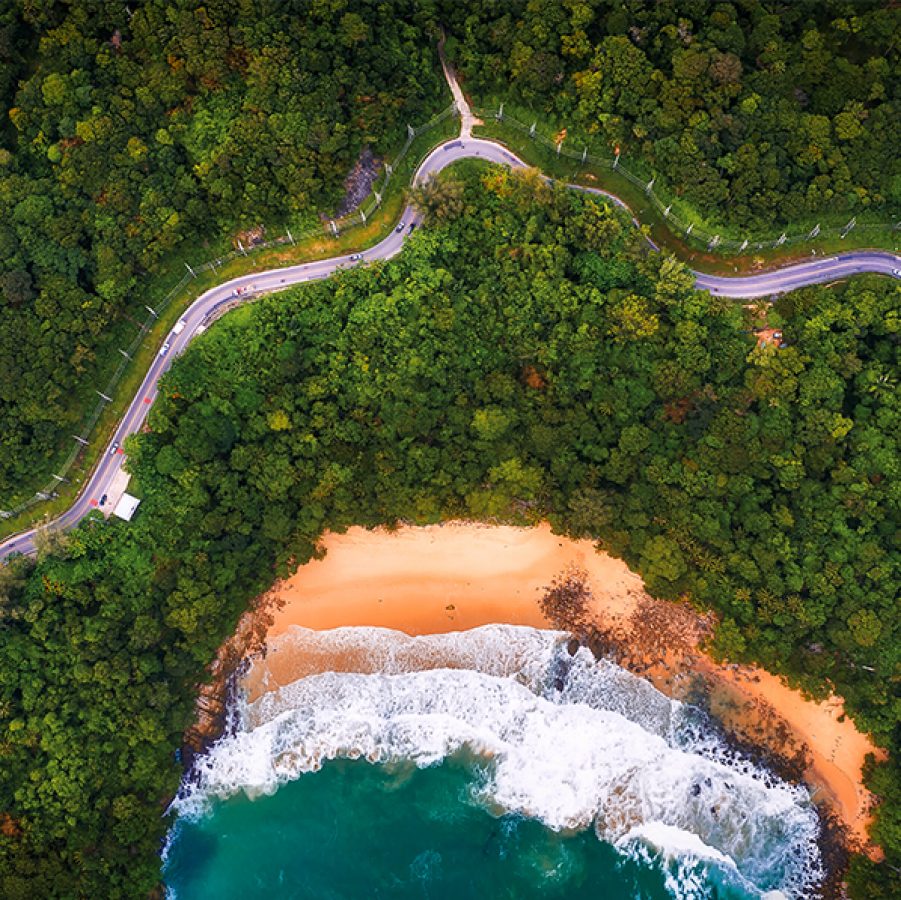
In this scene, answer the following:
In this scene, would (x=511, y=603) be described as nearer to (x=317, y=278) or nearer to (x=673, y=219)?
(x=317, y=278)

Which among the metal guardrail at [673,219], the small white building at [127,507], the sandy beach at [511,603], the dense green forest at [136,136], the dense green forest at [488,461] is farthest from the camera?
the sandy beach at [511,603]

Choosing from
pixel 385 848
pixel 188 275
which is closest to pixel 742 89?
pixel 188 275

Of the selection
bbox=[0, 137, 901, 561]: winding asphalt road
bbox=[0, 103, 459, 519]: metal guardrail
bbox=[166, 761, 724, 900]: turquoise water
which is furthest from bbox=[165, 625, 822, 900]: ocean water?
bbox=[0, 103, 459, 519]: metal guardrail

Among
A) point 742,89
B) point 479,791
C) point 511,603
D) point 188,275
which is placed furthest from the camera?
point 511,603

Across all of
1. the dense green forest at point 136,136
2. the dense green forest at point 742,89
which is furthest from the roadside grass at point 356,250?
the dense green forest at point 742,89

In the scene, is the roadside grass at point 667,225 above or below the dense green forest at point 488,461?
above

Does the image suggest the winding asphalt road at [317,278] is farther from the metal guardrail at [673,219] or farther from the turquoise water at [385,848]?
the turquoise water at [385,848]

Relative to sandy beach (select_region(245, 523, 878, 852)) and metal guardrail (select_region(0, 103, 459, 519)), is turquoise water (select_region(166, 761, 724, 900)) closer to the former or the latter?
sandy beach (select_region(245, 523, 878, 852))
